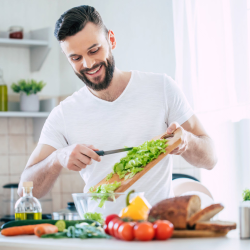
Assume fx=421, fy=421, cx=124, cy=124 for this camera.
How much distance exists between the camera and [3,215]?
10.9 ft

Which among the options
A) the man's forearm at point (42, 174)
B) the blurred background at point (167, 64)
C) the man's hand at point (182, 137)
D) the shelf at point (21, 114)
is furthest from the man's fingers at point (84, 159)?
the shelf at point (21, 114)

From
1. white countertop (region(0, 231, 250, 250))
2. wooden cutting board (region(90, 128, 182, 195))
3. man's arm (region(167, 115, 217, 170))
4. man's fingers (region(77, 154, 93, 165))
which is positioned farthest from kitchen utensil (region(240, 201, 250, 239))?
man's fingers (region(77, 154, 93, 165))

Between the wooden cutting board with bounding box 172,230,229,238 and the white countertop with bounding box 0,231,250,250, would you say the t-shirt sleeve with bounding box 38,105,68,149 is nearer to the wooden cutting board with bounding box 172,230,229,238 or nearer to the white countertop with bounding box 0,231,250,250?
the white countertop with bounding box 0,231,250,250

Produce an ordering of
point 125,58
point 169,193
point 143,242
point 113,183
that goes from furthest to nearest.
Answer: point 125,58 < point 169,193 < point 113,183 < point 143,242

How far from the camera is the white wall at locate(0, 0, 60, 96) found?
141 inches

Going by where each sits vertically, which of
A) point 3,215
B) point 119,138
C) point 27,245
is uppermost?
point 119,138

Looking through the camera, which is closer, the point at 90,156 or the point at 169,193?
the point at 90,156

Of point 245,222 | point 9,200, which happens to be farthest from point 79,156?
point 9,200

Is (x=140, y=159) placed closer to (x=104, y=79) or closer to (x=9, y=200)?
(x=104, y=79)

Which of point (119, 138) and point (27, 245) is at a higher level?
point (119, 138)

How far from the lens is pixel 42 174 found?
1.89 meters

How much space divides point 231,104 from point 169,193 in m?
0.65

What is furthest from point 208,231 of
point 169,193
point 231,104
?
point 231,104

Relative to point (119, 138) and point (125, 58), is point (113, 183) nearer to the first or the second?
point (119, 138)
